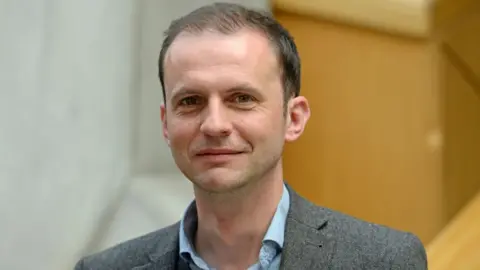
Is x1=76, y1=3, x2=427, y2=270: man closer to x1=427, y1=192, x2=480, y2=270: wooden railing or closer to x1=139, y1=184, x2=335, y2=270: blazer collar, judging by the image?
x1=139, y1=184, x2=335, y2=270: blazer collar

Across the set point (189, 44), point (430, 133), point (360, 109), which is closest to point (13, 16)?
point (189, 44)

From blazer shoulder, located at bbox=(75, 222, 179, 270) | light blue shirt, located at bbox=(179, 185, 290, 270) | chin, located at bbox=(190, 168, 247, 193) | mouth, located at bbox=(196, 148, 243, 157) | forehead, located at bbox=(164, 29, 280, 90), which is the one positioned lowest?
blazer shoulder, located at bbox=(75, 222, 179, 270)

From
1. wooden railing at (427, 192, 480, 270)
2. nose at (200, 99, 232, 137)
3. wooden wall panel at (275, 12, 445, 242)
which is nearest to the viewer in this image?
nose at (200, 99, 232, 137)

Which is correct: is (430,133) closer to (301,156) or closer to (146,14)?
(301,156)

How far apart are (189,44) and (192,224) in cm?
22

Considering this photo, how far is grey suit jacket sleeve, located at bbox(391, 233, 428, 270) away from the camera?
0.80 meters

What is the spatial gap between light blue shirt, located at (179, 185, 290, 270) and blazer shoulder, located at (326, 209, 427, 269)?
0.06 m

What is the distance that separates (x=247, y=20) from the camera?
32.9 inches

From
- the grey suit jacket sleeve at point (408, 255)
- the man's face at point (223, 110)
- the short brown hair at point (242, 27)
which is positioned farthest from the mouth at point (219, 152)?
the grey suit jacket sleeve at point (408, 255)

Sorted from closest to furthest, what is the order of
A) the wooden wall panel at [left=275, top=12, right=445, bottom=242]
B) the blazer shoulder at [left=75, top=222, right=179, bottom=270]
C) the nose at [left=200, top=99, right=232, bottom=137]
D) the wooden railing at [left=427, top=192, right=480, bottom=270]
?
the nose at [left=200, top=99, right=232, bottom=137] < the blazer shoulder at [left=75, top=222, right=179, bottom=270] < the wooden railing at [left=427, top=192, right=480, bottom=270] < the wooden wall panel at [left=275, top=12, right=445, bottom=242]

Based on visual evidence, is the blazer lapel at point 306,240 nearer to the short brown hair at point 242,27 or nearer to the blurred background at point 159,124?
the short brown hair at point 242,27

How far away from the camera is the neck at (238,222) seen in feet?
2.66

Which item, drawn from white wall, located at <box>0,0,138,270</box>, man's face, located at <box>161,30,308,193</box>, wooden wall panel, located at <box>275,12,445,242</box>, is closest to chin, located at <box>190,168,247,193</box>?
man's face, located at <box>161,30,308,193</box>

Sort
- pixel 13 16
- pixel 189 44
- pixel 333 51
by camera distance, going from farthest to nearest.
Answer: pixel 333 51 → pixel 13 16 → pixel 189 44
